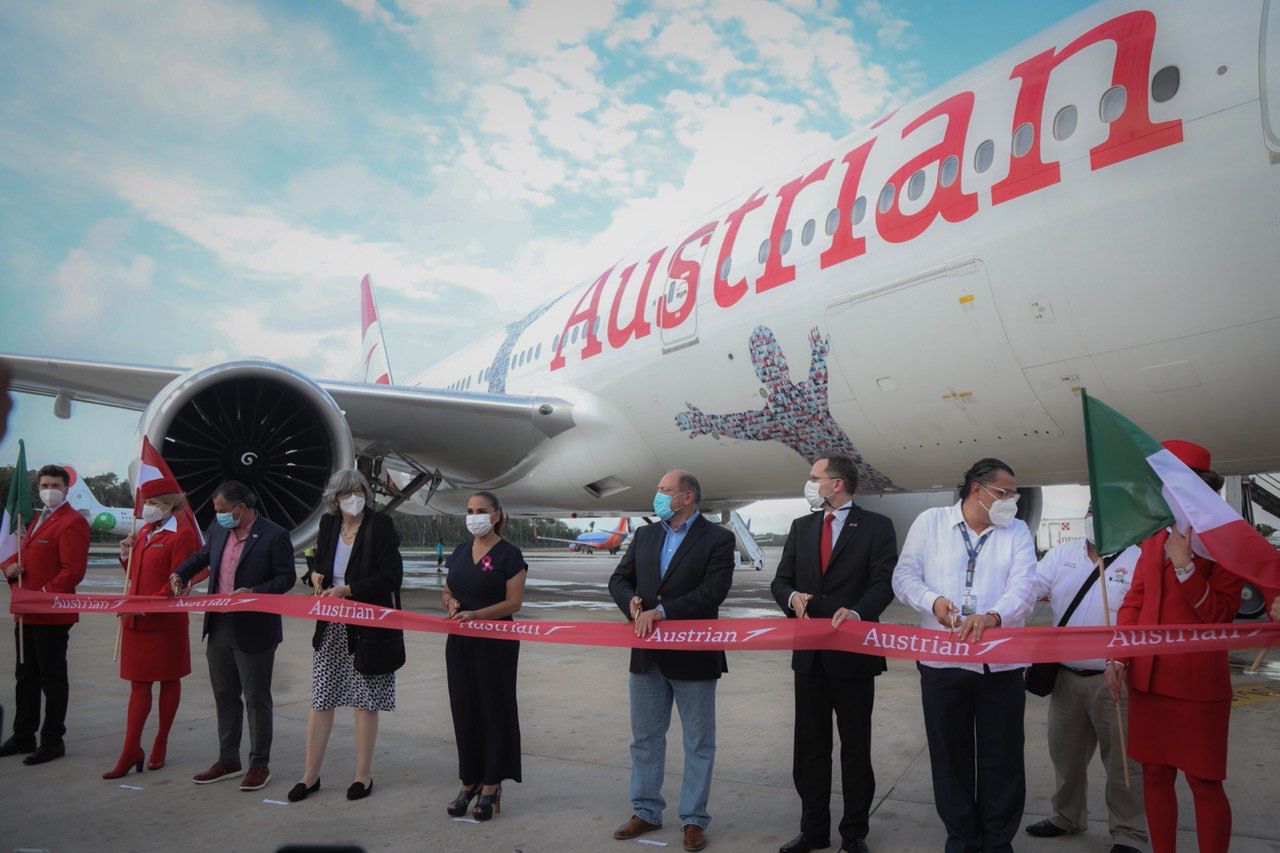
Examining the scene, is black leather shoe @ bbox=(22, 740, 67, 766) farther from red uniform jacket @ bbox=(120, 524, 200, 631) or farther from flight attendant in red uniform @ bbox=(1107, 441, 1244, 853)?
flight attendant in red uniform @ bbox=(1107, 441, 1244, 853)

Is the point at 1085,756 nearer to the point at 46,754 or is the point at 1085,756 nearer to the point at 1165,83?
the point at 1165,83

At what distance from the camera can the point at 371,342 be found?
21047 mm

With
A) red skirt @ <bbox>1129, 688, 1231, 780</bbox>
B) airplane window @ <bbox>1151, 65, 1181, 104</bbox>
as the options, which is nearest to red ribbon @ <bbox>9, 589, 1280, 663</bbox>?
red skirt @ <bbox>1129, 688, 1231, 780</bbox>

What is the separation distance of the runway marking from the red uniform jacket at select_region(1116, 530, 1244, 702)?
282 centimetres

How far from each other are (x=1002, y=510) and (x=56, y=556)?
4.44 meters

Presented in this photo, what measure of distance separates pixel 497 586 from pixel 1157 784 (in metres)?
2.35

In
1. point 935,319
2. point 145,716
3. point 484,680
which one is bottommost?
point 145,716

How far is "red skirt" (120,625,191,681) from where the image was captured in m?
3.85

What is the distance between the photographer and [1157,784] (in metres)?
2.51

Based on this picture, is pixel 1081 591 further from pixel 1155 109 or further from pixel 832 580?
pixel 1155 109

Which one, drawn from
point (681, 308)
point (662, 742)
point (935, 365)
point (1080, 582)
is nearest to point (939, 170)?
point (935, 365)

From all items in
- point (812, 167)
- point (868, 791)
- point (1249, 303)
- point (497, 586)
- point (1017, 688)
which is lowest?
point (868, 791)

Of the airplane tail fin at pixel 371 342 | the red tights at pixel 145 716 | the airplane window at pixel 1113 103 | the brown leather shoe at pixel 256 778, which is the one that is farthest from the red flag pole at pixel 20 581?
the airplane tail fin at pixel 371 342

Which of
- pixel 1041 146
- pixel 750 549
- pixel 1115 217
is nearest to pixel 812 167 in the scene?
pixel 1041 146
